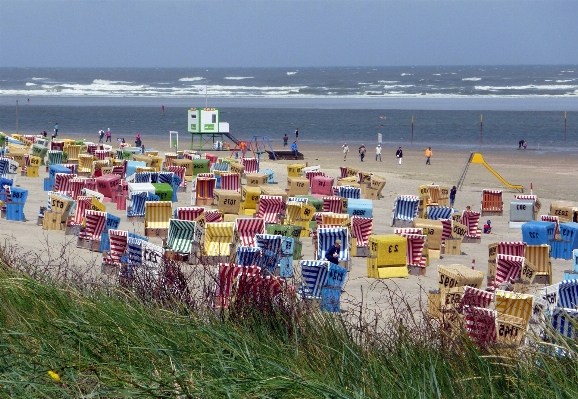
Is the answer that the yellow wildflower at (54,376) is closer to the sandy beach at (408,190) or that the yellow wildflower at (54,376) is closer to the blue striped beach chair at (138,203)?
the sandy beach at (408,190)

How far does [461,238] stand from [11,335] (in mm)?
15587

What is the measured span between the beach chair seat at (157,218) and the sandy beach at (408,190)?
55cm

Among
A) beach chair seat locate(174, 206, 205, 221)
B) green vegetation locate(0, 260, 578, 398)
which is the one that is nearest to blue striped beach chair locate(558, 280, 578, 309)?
green vegetation locate(0, 260, 578, 398)

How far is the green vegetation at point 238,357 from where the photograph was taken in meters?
4.94

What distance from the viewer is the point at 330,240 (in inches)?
691

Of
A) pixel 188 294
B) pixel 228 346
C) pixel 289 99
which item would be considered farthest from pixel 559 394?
pixel 289 99

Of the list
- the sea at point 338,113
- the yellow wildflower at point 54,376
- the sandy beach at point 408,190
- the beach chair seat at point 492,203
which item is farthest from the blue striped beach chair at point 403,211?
the sea at point 338,113

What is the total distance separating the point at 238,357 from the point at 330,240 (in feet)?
39.6

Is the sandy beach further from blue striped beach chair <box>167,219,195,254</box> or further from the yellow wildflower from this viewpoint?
the yellow wildflower

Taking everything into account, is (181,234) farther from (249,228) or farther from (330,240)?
(330,240)

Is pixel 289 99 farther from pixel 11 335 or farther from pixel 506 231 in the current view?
pixel 11 335

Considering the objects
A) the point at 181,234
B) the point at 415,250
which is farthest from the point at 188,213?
the point at 415,250

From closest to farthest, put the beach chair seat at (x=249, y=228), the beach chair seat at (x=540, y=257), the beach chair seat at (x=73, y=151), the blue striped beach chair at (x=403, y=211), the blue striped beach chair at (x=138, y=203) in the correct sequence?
the beach chair seat at (x=540, y=257) → the beach chair seat at (x=249, y=228) → the blue striped beach chair at (x=138, y=203) → the blue striped beach chair at (x=403, y=211) → the beach chair seat at (x=73, y=151)

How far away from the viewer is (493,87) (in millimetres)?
137875
